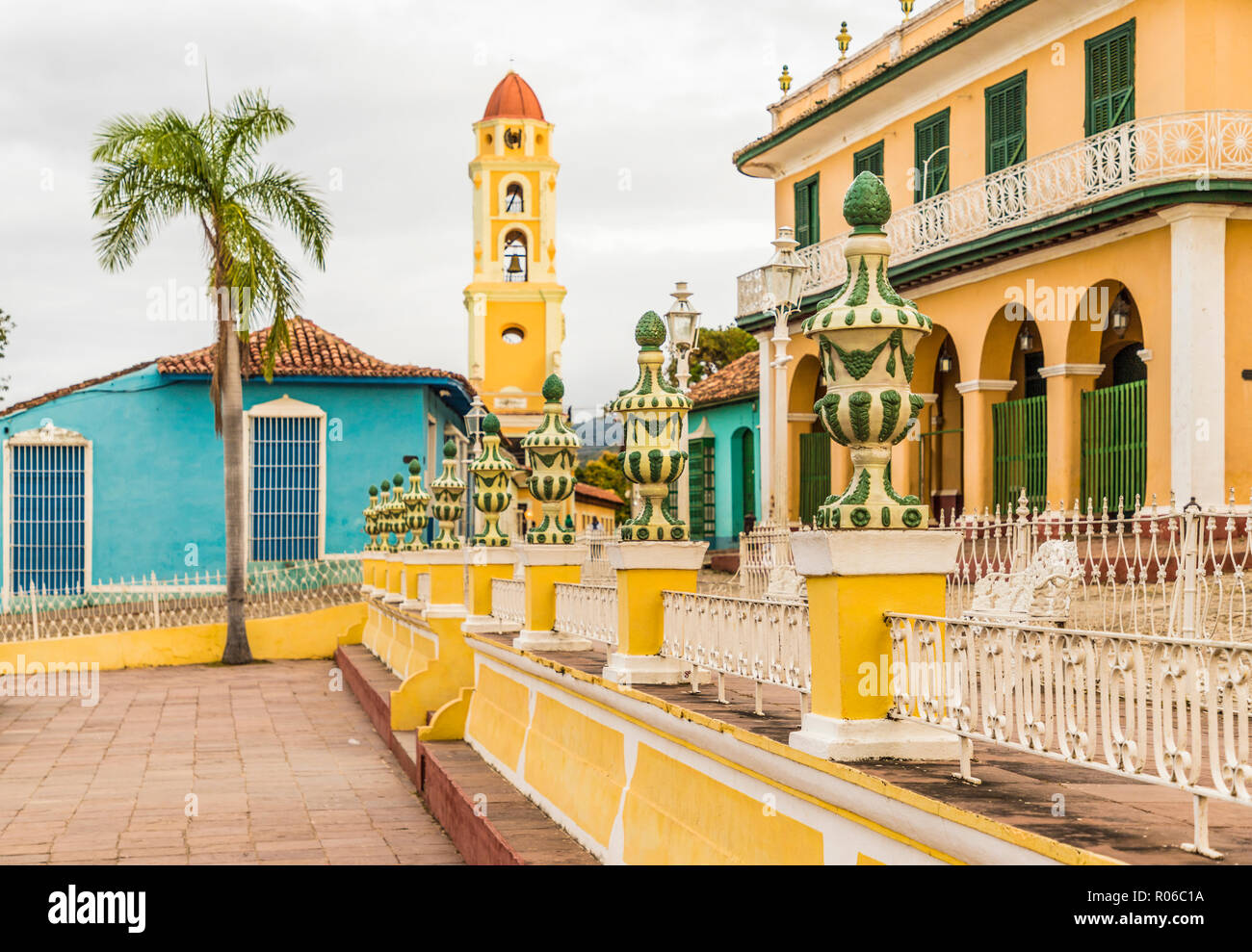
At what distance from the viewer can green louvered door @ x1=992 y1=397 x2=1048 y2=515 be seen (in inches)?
632

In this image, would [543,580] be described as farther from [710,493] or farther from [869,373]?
[710,493]

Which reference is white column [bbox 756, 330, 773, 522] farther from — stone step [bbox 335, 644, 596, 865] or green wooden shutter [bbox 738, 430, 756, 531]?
stone step [bbox 335, 644, 596, 865]

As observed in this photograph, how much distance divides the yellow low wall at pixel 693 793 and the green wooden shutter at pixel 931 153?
36.9ft

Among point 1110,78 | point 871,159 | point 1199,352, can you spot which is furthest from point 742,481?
point 1199,352

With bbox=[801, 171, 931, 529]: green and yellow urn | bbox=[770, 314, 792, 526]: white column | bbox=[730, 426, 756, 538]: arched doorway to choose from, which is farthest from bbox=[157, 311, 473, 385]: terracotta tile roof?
bbox=[801, 171, 931, 529]: green and yellow urn

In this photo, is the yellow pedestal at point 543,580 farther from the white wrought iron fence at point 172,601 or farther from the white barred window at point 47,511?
the white barred window at point 47,511

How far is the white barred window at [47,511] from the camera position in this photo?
24.1 metres

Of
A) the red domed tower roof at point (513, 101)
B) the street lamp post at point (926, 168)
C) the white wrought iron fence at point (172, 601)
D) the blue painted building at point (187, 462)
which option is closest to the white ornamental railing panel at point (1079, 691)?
the street lamp post at point (926, 168)

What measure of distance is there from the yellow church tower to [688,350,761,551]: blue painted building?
13.9 metres

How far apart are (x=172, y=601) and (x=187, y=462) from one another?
308 cm

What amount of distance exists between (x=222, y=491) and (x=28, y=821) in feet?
52.8

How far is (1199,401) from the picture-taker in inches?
527

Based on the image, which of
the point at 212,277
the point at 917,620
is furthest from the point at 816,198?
the point at 917,620

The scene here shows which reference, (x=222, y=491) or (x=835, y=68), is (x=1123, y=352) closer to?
(x=835, y=68)
